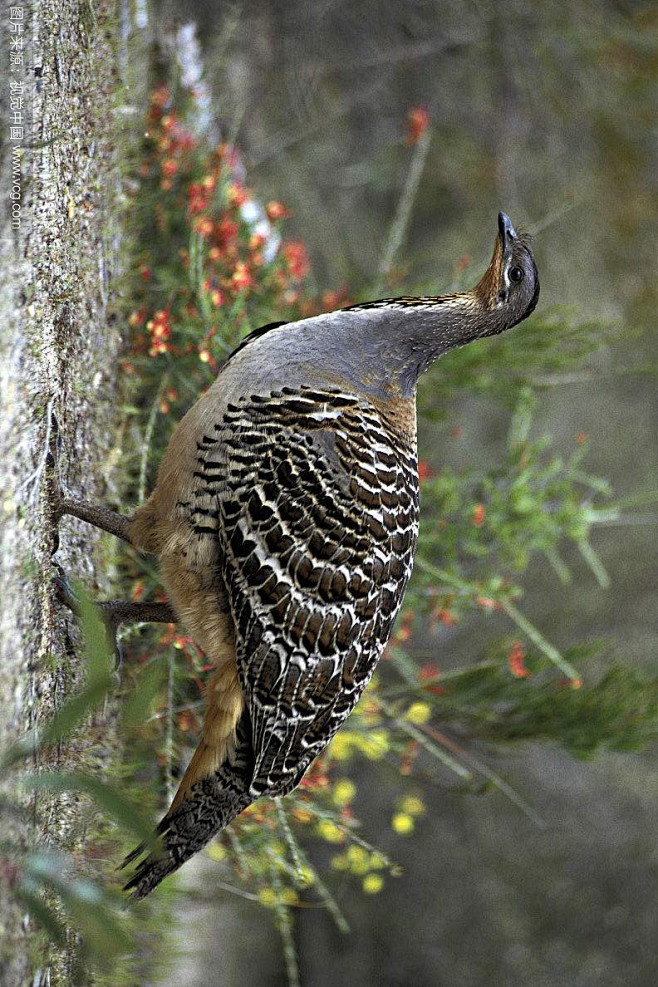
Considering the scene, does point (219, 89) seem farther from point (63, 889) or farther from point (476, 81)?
point (63, 889)

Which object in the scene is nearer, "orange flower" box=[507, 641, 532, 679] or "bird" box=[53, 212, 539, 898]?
"bird" box=[53, 212, 539, 898]

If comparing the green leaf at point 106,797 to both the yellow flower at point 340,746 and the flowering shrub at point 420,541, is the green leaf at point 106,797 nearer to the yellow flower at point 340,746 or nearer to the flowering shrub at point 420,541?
the flowering shrub at point 420,541

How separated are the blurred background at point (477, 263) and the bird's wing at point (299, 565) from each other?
2.77 ft

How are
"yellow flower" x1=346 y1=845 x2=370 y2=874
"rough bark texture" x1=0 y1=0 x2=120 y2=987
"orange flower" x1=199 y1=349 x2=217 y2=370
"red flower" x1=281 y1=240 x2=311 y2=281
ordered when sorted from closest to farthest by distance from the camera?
1. "rough bark texture" x1=0 y1=0 x2=120 y2=987
2. "orange flower" x1=199 y1=349 x2=217 y2=370
3. "yellow flower" x1=346 y1=845 x2=370 y2=874
4. "red flower" x1=281 y1=240 x2=311 y2=281

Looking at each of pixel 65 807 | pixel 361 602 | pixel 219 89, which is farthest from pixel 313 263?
pixel 65 807

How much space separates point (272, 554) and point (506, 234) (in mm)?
728

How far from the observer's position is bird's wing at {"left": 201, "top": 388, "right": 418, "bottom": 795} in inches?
52.1

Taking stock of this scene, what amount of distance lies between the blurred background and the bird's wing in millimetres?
845

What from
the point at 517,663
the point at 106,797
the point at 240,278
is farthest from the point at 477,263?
the point at 106,797

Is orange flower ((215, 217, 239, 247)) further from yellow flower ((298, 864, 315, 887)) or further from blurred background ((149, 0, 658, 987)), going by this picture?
yellow flower ((298, 864, 315, 887))

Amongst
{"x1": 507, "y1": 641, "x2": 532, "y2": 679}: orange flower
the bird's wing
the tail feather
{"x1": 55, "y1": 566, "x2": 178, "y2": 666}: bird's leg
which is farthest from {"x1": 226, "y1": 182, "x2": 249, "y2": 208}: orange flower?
the tail feather

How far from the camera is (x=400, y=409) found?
1.55 meters

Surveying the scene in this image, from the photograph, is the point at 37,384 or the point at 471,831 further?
the point at 471,831

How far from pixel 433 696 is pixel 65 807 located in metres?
0.91
